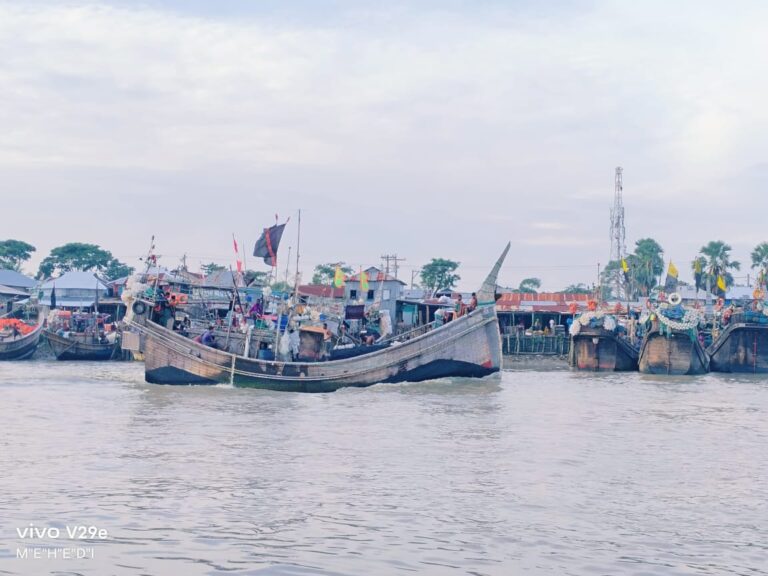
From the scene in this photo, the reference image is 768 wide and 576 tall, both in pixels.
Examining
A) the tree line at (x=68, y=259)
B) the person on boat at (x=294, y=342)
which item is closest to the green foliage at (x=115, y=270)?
the tree line at (x=68, y=259)

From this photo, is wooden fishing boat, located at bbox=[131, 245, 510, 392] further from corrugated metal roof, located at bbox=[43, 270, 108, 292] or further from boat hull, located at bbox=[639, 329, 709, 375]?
corrugated metal roof, located at bbox=[43, 270, 108, 292]

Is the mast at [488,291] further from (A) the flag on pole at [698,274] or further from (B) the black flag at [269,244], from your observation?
(A) the flag on pole at [698,274]

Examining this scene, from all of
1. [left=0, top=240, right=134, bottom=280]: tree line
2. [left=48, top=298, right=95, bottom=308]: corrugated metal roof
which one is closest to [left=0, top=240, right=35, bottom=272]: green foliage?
[left=0, top=240, right=134, bottom=280]: tree line

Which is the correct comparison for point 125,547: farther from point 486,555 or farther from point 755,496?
point 755,496

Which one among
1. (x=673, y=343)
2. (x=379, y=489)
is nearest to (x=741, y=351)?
(x=673, y=343)

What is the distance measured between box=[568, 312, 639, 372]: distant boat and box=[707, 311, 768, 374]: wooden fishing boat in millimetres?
4662

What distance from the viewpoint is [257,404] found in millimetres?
27438

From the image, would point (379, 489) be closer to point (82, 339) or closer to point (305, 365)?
point (305, 365)

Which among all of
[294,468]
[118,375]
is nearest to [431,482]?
[294,468]

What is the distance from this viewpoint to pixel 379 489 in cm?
1468

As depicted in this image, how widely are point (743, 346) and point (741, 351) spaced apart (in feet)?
0.93

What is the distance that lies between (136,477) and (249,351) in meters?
18.1

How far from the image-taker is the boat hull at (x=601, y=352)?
49406mm

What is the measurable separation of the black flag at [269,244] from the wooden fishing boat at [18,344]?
2732 centimetres
